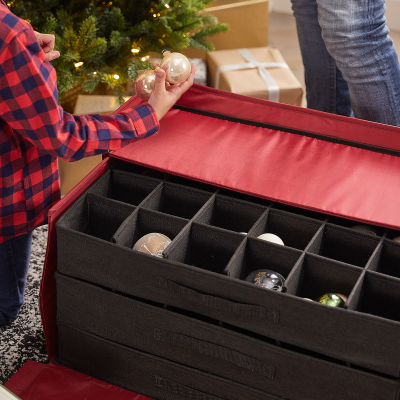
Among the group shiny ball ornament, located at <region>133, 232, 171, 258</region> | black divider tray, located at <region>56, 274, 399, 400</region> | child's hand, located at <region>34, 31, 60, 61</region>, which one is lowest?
black divider tray, located at <region>56, 274, 399, 400</region>

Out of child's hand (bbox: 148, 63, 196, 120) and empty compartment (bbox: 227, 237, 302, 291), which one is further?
child's hand (bbox: 148, 63, 196, 120)

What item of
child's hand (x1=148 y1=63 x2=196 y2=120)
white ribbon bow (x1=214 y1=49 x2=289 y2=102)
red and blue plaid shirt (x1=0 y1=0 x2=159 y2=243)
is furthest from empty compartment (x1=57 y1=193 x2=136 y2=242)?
white ribbon bow (x1=214 y1=49 x2=289 y2=102)

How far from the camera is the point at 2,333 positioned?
1.36 metres

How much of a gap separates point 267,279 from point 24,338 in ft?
2.40

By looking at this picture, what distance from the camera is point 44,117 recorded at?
0.93 metres

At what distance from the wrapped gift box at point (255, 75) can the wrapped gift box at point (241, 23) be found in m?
0.14

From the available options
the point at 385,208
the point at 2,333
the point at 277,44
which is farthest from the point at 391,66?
the point at 277,44

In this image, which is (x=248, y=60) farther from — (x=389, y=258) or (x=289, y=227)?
(x=389, y=258)

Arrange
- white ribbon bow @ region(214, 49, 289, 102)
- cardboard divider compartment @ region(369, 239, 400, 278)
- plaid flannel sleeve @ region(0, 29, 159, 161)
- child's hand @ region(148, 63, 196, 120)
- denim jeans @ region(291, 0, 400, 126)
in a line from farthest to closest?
1. white ribbon bow @ region(214, 49, 289, 102)
2. denim jeans @ region(291, 0, 400, 126)
3. child's hand @ region(148, 63, 196, 120)
4. cardboard divider compartment @ region(369, 239, 400, 278)
5. plaid flannel sleeve @ region(0, 29, 159, 161)

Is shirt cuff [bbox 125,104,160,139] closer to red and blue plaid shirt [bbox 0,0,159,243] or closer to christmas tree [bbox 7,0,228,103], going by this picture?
red and blue plaid shirt [bbox 0,0,159,243]

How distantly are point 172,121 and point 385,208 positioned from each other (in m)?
0.54

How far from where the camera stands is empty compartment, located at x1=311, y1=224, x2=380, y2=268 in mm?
1024

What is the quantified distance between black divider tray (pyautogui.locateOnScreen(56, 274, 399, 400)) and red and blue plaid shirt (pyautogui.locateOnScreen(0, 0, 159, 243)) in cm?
20

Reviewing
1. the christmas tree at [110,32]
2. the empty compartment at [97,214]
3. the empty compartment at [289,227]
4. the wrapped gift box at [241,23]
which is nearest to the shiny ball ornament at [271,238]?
the empty compartment at [289,227]
